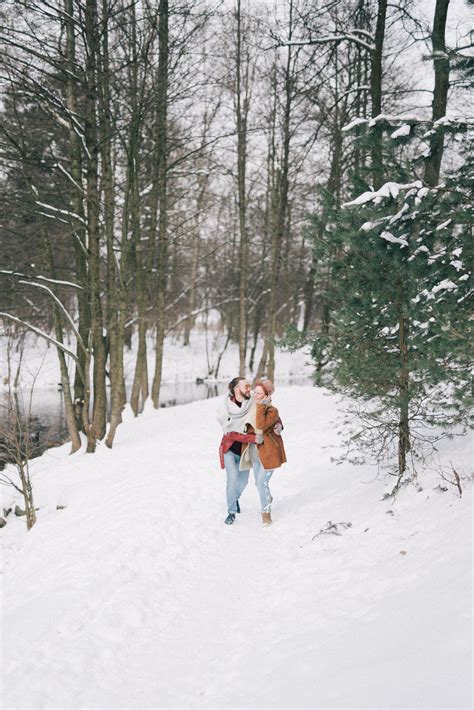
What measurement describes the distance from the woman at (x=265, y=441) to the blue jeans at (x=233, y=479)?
299 millimetres

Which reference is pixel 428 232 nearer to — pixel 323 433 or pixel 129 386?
pixel 323 433

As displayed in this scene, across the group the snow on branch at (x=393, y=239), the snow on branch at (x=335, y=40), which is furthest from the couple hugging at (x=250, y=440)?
the snow on branch at (x=335, y=40)

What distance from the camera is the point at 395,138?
4.80m

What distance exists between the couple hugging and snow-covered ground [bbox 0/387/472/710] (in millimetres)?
426

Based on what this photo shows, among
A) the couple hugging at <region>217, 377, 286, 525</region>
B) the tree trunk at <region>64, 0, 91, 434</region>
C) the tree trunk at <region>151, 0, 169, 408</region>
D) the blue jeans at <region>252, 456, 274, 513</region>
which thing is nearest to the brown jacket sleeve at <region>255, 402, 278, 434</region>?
the couple hugging at <region>217, 377, 286, 525</region>

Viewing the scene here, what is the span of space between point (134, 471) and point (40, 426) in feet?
29.7

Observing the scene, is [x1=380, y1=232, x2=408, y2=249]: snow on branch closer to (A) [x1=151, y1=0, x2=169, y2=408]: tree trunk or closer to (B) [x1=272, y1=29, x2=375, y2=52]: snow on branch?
(B) [x1=272, y1=29, x2=375, y2=52]: snow on branch

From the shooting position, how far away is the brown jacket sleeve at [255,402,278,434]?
6133mm

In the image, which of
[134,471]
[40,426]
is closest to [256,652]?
[134,471]

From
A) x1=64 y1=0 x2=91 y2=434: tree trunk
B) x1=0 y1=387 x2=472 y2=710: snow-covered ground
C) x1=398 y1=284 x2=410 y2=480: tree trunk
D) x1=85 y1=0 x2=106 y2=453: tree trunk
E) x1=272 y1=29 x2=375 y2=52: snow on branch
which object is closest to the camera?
x1=0 y1=387 x2=472 y2=710: snow-covered ground

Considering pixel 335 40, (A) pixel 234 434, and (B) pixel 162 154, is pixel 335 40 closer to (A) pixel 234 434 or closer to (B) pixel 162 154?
(A) pixel 234 434

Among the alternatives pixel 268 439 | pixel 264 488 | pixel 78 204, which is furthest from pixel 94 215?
pixel 264 488

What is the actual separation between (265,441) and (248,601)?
7.41ft

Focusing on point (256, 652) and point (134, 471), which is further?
point (134, 471)
